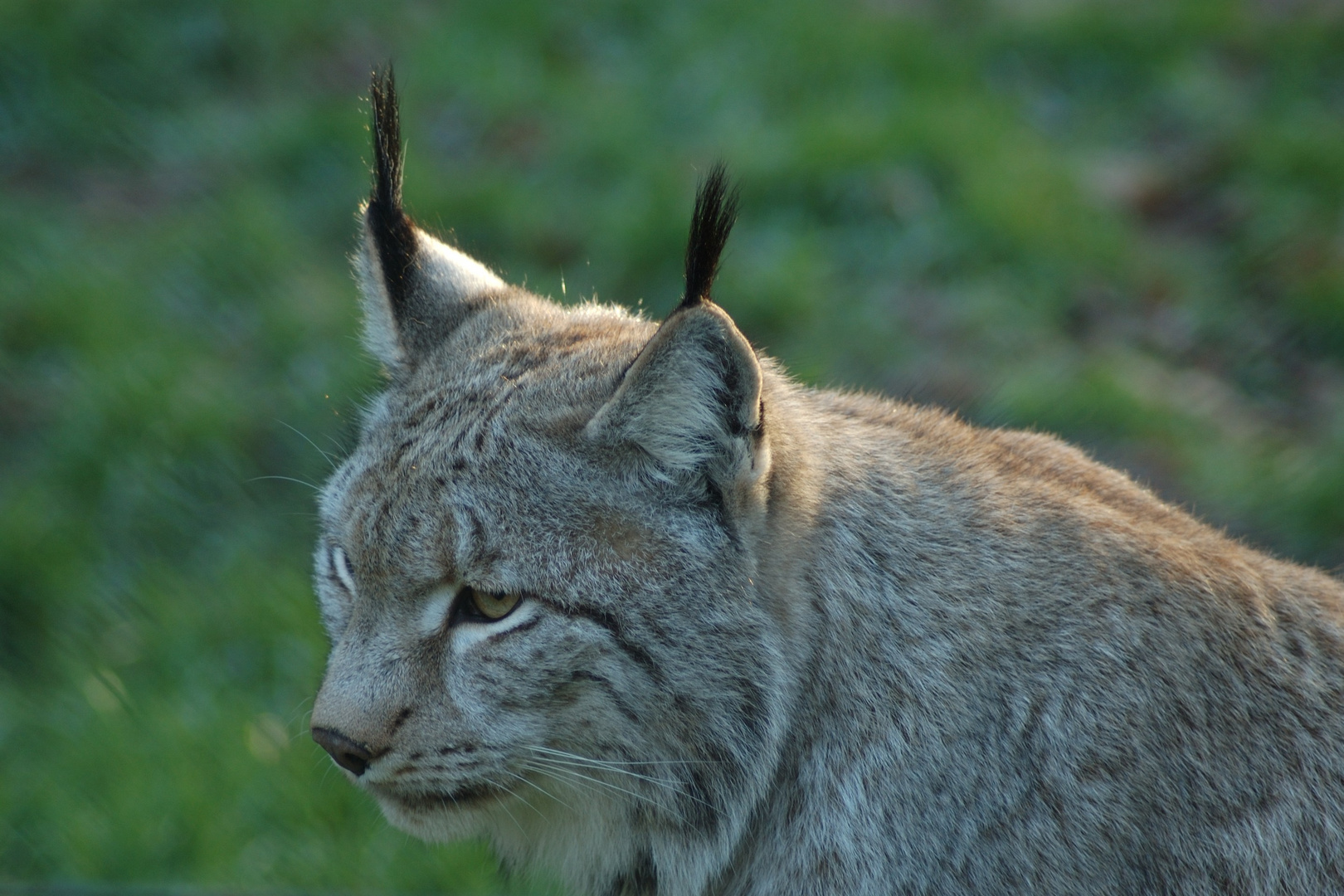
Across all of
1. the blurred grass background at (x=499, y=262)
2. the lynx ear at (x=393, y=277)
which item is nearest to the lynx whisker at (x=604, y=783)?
the blurred grass background at (x=499, y=262)

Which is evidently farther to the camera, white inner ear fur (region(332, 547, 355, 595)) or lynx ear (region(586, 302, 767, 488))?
white inner ear fur (region(332, 547, 355, 595))

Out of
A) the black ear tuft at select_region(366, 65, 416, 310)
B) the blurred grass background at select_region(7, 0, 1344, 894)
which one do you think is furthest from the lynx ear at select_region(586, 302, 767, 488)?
the blurred grass background at select_region(7, 0, 1344, 894)

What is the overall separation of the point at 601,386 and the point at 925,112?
14.7 ft

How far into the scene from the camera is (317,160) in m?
7.11

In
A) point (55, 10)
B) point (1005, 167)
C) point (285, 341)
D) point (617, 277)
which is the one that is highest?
point (1005, 167)

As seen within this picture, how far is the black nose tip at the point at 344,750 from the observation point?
275cm

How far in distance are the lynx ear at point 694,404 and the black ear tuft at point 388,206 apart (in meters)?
0.88

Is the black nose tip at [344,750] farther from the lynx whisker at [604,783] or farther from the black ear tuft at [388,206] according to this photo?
the black ear tuft at [388,206]

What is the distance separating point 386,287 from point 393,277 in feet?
0.15

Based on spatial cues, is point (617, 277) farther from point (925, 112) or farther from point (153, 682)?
point (153, 682)

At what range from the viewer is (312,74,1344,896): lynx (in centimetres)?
275

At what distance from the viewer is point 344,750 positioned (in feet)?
9.08

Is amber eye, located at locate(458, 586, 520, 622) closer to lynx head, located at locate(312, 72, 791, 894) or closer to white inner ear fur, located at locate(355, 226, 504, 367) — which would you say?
lynx head, located at locate(312, 72, 791, 894)

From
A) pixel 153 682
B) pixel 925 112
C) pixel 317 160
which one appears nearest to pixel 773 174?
pixel 925 112
